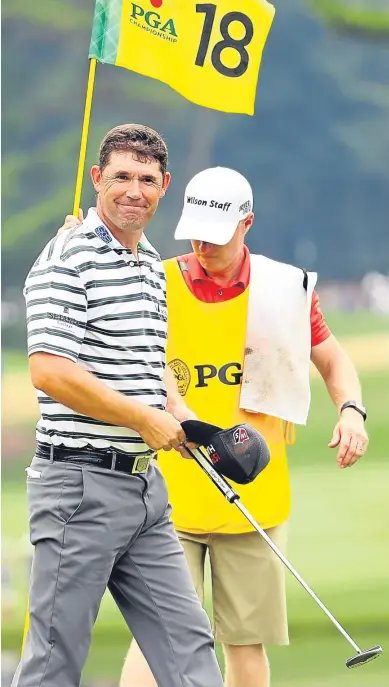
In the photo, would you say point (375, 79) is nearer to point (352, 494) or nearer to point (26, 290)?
point (352, 494)

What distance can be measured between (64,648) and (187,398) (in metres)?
0.93

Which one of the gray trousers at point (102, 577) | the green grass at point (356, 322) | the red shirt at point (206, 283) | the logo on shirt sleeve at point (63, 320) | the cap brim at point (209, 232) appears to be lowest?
the gray trousers at point (102, 577)

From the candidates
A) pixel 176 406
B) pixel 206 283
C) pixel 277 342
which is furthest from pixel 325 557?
pixel 176 406

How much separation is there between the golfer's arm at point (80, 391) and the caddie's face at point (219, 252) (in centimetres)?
83

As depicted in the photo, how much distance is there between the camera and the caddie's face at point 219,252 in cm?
380

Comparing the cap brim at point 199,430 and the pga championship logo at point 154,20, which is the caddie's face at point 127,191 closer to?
the cap brim at point 199,430

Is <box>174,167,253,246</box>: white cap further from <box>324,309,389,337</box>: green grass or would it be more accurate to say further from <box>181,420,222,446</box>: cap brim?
<box>324,309,389,337</box>: green grass

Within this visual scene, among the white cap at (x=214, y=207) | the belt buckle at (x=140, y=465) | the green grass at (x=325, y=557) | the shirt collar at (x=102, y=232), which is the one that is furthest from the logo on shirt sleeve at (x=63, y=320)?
the green grass at (x=325, y=557)

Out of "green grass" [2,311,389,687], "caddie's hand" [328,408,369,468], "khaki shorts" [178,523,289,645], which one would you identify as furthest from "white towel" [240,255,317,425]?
"green grass" [2,311,389,687]

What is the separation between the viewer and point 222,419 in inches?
151

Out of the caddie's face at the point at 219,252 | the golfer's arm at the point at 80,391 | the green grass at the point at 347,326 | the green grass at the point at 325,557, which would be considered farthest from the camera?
the green grass at the point at 347,326

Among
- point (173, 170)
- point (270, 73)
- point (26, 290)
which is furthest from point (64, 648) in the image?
point (270, 73)

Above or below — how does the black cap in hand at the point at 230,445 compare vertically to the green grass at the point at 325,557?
above

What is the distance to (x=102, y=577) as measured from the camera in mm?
3145
